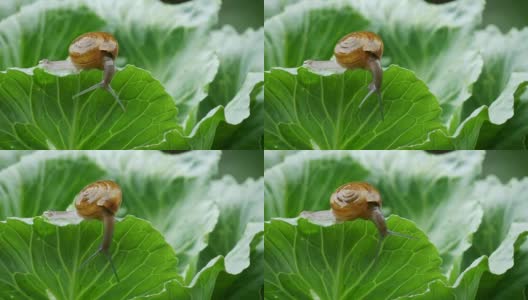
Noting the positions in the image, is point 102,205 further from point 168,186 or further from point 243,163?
point 243,163

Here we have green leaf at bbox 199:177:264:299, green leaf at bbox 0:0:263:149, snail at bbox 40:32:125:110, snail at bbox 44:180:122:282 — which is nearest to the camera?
snail at bbox 44:180:122:282

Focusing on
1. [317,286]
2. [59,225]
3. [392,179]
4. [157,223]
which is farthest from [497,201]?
[59,225]

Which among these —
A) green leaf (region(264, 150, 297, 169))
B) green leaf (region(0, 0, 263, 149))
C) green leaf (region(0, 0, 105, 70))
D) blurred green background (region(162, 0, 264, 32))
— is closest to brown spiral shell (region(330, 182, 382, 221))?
green leaf (region(264, 150, 297, 169))

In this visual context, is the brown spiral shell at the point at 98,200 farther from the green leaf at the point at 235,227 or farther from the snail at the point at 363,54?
the snail at the point at 363,54

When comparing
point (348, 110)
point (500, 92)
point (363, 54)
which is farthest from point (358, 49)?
point (500, 92)

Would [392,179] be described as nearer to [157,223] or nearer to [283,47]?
[283,47]

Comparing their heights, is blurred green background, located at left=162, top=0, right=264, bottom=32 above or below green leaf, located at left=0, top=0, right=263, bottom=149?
above

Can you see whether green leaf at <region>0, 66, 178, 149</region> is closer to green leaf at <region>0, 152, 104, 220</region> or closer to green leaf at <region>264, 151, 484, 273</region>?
green leaf at <region>0, 152, 104, 220</region>

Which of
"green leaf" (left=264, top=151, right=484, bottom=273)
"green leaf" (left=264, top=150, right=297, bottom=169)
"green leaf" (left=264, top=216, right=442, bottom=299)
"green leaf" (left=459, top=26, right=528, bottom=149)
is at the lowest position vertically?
"green leaf" (left=264, top=216, right=442, bottom=299)
